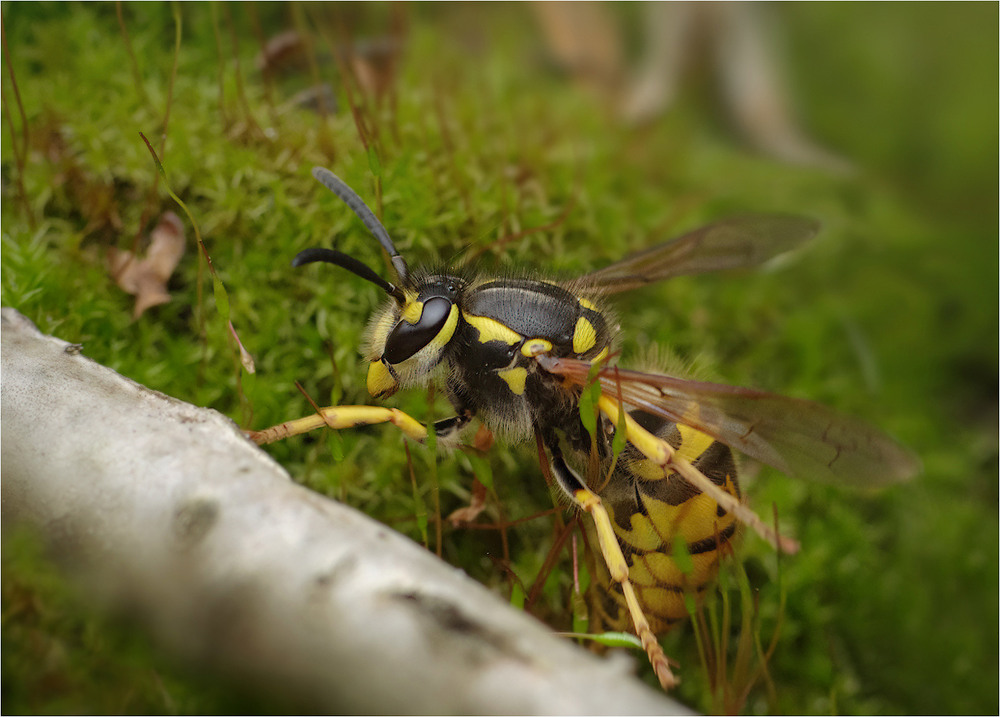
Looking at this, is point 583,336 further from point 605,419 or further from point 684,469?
point 684,469

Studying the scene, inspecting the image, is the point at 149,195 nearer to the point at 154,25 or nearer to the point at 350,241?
the point at 350,241

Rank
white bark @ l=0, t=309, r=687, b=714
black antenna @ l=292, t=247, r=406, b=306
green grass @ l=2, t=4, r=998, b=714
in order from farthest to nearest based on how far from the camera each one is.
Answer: green grass @ l=2, t=4, r=998, b=714, black antenna @ l=292, t=247, r=406, b=306, white bark @ l=0, t=309, r=687, b=714

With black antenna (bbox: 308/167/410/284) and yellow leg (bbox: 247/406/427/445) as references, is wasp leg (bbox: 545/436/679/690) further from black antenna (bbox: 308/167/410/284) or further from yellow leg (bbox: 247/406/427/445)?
black antenna (bbox: 308/167/410/284)

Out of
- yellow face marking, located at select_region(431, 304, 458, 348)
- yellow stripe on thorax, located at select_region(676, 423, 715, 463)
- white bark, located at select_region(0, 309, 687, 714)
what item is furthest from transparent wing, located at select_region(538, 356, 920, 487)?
white bark, located at select_region(0, 309, 687, 714)

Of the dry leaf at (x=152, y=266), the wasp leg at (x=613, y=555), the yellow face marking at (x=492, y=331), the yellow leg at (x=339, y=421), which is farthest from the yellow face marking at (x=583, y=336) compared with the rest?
the dry leaf at (x=152, y=266)

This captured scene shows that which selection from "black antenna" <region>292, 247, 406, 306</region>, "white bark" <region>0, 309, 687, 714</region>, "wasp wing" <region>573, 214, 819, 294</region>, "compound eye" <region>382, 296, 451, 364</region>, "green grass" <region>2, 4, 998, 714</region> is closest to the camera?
"white bark" <region>0, 309, 687, 714</region>

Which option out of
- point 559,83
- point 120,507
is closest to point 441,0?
point 559,83

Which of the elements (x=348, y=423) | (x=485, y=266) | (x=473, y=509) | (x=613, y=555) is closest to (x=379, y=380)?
(x=348, y=423)

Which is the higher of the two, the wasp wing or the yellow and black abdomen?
the wasp wing
